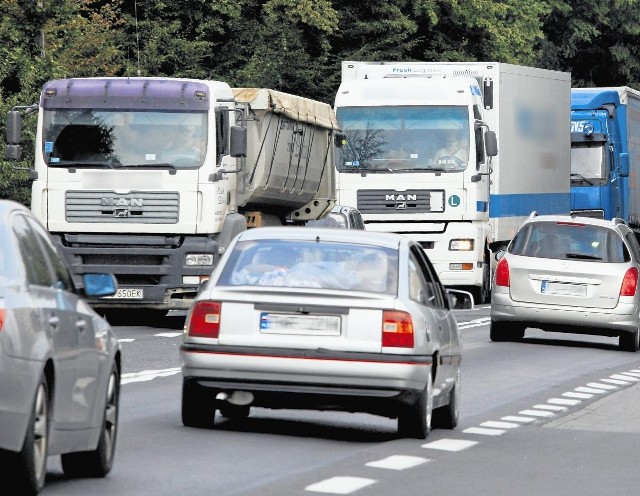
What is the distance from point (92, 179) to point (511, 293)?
5.34 meters

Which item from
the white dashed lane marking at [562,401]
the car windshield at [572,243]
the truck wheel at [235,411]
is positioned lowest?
the white dashed lane marking at [562,401]

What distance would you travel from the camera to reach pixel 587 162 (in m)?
45.1

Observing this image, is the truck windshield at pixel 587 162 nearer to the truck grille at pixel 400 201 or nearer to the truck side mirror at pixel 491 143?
the truck grille at pixel 400 201

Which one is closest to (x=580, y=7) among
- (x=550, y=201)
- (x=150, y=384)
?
(x=550, y=201)

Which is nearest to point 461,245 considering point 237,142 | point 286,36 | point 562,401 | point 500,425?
point 237,142

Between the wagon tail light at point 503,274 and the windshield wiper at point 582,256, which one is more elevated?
the windshield wiper at point 582,256

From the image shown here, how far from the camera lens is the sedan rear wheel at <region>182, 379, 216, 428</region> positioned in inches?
517

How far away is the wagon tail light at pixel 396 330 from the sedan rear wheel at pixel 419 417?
A: 360 mm

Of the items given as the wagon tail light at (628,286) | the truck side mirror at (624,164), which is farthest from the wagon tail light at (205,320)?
the truck side mirror at (624,164)

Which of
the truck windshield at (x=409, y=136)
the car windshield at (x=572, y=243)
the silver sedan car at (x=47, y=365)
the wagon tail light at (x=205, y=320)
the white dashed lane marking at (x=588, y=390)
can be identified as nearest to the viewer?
the silver sedan car at (x=47, y=365)

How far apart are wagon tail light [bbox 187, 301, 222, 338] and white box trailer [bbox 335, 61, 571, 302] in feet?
68.5

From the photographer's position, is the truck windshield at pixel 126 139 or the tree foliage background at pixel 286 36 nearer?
the truck windshield at pixel 126 139

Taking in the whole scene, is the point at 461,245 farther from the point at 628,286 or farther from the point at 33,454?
the point at 33,454

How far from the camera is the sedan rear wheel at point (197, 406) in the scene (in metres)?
13.1
